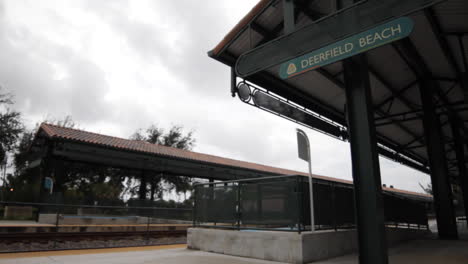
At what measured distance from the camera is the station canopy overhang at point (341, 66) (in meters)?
7.06

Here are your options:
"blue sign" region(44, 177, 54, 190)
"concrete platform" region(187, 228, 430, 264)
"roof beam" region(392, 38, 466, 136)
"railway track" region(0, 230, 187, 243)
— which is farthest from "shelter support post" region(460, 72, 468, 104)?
"blue sign" region(44, 177, 54, 190)

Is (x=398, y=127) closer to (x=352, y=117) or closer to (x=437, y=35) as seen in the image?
(x=437, y=35)

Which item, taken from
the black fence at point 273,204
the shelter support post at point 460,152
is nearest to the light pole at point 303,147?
the black fence at point 273,204

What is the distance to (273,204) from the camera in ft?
20.7

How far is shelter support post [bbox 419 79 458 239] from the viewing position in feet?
34.6

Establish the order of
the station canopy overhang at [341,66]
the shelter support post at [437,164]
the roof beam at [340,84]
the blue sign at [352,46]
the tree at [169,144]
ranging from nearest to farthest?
1. the blue sign at [352,46]
2. the station canopy overhang at [341,66]
3. the roof beam at [340,84]
4. the shelter support post at [437,164]
5. the tree at [169,144]

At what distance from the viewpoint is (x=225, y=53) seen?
24.6 ft

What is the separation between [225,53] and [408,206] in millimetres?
9424

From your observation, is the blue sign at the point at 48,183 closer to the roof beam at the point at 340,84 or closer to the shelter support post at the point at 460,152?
the roof beam at the point at 340,84

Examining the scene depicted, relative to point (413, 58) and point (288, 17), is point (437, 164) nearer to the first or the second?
point (413, 58)

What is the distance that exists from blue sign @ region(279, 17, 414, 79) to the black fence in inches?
94.2

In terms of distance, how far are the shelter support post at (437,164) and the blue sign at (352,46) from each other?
8.21 meters

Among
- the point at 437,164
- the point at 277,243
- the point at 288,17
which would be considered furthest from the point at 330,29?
the point at 437,164

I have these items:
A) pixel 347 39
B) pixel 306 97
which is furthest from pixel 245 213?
pixel 306 97
